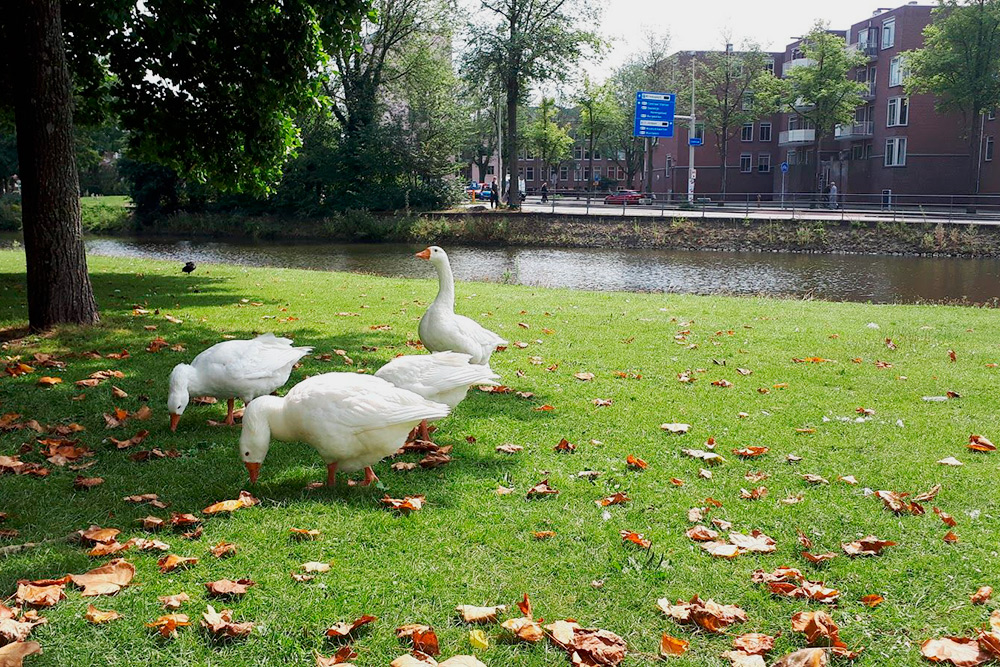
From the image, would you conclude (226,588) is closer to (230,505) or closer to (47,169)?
(230,505)

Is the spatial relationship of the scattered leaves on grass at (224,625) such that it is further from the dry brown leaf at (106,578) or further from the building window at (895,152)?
the building window at (895,152)

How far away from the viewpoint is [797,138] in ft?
252

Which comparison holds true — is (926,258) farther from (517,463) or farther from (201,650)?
(201,650)

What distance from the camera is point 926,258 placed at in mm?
39594

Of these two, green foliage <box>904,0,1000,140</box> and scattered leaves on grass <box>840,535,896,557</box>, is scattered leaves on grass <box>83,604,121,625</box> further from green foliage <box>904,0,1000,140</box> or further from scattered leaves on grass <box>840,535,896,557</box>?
green foliage <box>904,0,1000,140</box>

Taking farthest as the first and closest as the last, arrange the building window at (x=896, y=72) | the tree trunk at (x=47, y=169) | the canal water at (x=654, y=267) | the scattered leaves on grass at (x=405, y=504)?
the building window at (x=896, y=72) → the canal water at (x=654, y=267) → the tree trunk at (x=47, y=169) → the scattered leaves on grass at (x=405, y=504)

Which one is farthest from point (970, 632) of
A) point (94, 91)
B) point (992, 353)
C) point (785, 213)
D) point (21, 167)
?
A: point (785, 213)

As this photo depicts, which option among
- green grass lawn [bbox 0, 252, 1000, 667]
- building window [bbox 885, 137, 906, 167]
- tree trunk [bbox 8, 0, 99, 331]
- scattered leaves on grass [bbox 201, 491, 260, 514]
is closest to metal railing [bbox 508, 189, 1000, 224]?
building window [bbox 885, 137, 906, 167]

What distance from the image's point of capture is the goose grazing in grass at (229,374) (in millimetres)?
6336

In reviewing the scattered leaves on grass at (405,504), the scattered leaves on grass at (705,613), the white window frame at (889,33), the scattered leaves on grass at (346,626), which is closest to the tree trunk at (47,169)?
the scattered leaves on grass at (405,504)

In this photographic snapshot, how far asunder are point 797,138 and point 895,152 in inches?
453

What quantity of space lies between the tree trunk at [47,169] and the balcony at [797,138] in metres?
75.6

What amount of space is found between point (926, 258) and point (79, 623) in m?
43.0

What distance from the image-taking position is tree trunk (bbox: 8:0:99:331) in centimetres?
1053
